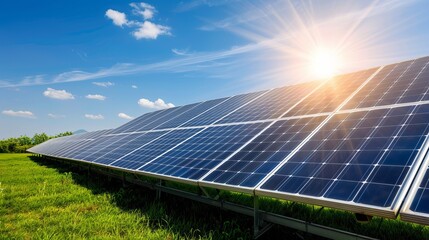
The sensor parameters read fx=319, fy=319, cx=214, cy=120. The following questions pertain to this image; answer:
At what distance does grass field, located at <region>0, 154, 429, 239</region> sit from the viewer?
655 centimetres

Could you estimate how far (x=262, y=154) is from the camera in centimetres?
710

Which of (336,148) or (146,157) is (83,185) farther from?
(336,148)

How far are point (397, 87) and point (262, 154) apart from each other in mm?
4112

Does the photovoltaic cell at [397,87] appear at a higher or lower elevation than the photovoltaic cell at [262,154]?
higher

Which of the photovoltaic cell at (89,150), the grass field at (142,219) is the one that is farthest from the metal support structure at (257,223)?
the photovoltaic cell at (89,150)

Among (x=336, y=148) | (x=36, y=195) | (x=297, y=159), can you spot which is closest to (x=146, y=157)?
(x=36, y=195)

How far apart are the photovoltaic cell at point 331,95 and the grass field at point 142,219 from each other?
2686 millimetres

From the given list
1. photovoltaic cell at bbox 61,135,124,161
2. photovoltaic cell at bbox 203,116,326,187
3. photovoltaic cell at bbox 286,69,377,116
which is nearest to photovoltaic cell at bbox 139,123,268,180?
photovoltaic cell at bbox 203,116,326,187

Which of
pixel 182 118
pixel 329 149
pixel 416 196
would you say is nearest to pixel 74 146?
pixel 182 118

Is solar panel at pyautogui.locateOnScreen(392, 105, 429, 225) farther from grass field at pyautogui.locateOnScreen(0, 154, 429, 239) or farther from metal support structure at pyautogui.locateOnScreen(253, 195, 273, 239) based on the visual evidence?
metal support structure at pyautogui.locateOnScreen(253, 195, 273, 239)

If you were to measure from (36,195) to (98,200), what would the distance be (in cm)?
284

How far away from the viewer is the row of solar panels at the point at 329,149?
4.38m

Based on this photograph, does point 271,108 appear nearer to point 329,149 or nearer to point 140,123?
point 329,149

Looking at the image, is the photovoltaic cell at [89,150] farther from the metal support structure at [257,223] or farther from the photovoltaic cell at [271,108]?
the metal support structure at [257,223]
